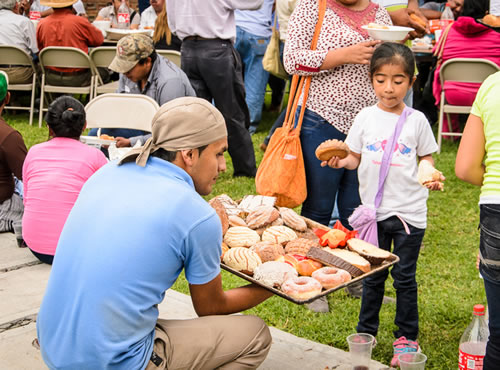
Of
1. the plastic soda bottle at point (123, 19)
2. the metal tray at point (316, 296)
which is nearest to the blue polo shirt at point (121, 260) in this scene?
the metal tray at point (316, 296)

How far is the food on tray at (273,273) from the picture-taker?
2.62m

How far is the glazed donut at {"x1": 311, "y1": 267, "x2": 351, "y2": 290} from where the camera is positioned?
2607mm

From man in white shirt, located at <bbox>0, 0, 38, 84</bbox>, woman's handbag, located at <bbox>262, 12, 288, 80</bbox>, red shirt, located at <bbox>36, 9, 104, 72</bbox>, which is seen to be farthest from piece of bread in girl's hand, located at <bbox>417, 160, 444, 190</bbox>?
man in white shirt, located at <bbox>0, 0, 38, 84</bbox>

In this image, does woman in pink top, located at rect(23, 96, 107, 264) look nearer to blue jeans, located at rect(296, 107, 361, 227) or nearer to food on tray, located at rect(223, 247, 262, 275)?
blue jeans, located at rect(296, 107, 361, 227)

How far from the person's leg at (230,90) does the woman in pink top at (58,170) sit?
87.6 inches

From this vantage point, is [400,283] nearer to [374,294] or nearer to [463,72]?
[374,294]

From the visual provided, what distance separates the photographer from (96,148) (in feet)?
14.9

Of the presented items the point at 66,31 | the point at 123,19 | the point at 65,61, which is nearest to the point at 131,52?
the point at 65,61

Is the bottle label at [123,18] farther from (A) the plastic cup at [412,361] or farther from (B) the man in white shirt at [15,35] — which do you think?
(A) the plastic cup at [412,361]

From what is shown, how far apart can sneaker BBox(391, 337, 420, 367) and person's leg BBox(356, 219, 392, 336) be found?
0.49 feet

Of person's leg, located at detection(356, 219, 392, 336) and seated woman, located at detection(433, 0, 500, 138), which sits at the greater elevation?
seated woman, located at detection(433, 0, 500, 138)

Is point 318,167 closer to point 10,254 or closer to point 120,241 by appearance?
point 120,241

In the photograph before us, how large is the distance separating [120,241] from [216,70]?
4.26 metres

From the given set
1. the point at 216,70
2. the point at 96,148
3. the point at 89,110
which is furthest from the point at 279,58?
the point at 96,148
